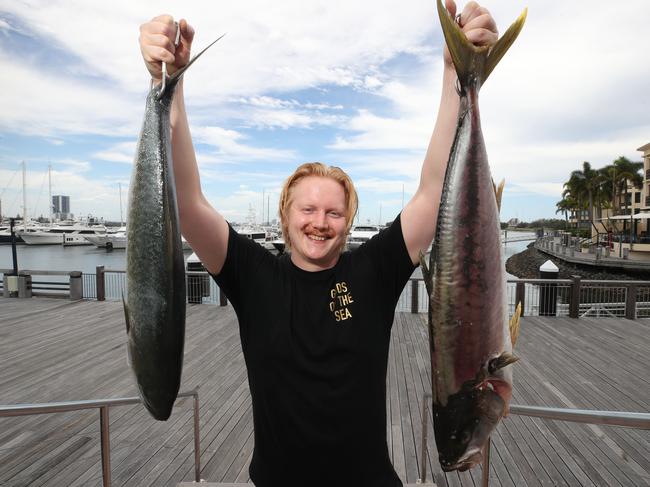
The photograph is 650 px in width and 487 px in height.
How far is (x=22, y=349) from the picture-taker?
780cm

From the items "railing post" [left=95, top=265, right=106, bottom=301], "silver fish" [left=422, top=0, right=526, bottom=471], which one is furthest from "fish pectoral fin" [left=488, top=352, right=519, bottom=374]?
"railing post" [left=95, top=265, right=106, bottom=301]

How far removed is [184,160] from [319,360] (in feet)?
2.90

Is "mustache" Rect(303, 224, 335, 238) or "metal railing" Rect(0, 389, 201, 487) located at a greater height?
"mustache" Rect(303, 224, 335, 238)

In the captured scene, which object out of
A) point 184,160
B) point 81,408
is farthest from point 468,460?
point 81,408

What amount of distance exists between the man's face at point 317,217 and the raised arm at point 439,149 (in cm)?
26

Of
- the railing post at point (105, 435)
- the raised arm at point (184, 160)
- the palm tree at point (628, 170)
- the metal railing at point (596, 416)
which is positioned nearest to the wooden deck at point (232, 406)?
the railing post at point (105, 435)

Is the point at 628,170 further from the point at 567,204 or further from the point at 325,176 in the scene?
the point at 325,176

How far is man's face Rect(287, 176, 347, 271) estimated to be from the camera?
1.56m

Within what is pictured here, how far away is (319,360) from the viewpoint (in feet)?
5.02

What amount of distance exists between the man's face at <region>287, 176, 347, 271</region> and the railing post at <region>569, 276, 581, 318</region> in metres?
10.0

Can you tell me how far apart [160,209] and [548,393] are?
643 cm

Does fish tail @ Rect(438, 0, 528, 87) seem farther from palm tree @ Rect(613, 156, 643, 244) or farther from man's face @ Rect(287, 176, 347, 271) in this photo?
palm tree @ Rect(613, 156, 643, 244)

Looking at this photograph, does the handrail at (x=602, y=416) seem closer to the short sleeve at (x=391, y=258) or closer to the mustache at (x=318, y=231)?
the short sleeve at (x=391, y=258)

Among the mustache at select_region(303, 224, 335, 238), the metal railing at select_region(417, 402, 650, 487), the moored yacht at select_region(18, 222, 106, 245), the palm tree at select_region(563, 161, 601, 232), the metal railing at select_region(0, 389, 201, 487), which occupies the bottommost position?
the moored yacht at select_region(18, 222, 106, 245)
